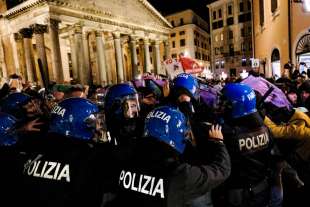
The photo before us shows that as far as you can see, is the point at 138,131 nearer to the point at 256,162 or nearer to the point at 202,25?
the point at 256,162

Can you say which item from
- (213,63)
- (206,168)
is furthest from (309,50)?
(213,63)

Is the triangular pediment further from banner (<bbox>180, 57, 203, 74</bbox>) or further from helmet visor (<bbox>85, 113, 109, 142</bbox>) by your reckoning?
helmet visor (<bbox>85, 113, 109, 142</bbox>)

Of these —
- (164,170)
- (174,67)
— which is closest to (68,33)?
(174,67)

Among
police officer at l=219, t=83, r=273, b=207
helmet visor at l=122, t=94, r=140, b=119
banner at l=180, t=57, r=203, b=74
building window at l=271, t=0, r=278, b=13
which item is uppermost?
building window at l=271, t=0, r=278, b=13

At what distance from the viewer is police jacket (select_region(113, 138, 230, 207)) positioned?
1689 millimetres

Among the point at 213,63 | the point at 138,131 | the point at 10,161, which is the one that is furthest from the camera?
the point at 213,63

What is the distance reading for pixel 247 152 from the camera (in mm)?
2551

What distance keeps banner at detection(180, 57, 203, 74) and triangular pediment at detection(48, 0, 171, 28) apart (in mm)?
19851

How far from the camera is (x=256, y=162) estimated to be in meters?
2.57

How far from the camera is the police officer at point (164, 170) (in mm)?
1695

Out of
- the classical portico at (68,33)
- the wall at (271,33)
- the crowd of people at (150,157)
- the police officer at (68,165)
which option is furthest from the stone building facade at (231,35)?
the police officer at (68,165)

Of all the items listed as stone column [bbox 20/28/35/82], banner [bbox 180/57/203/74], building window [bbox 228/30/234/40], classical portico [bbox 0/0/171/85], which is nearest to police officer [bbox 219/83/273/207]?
banner [bbox 180/57/203/74]

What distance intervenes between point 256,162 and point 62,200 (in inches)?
68.2

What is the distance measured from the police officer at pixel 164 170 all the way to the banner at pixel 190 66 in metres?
5.31
